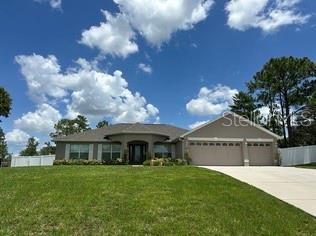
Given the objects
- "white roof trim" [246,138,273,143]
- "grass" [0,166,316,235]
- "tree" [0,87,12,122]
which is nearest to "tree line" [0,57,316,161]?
"tree" [0,87,12,122]

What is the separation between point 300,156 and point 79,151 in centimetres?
2026

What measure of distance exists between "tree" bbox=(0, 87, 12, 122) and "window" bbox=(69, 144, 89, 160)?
1649cm

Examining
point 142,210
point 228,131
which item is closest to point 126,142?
point 228,131

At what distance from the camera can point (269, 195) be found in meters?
11.2

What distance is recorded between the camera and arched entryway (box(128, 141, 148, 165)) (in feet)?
98.5

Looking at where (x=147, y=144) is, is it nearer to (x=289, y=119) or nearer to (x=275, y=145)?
(x=275, y=145)

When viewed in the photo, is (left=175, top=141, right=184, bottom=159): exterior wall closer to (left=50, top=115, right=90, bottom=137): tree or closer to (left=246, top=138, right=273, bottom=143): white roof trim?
(left=246, top=138, right=273, bottom=143): white roof trim

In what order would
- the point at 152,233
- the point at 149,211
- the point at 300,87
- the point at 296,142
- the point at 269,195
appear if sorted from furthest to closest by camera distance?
the point at 296,142 < the point at 300,87 < the point at 269,195 < the point at 149,211 < the point at 152,233

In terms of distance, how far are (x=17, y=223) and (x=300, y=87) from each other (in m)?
39.2

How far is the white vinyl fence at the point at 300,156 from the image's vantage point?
98.6 feet

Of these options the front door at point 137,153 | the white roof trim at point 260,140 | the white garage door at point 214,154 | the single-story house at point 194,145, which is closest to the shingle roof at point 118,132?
the single-story house at point 194,145

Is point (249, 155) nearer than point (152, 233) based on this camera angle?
No

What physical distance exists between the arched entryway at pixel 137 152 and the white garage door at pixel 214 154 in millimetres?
4647

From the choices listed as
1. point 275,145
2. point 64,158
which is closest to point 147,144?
point 64,158
